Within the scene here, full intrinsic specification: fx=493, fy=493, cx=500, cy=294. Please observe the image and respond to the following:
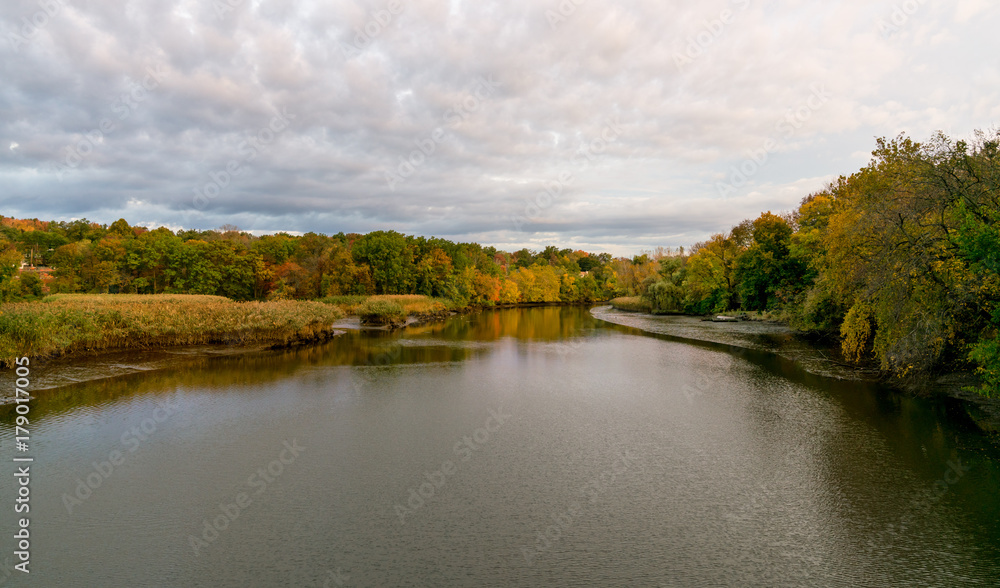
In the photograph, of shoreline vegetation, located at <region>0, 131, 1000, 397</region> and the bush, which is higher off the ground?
shoreline vegetation, located at <region>0, 131, 1000, 397</region>

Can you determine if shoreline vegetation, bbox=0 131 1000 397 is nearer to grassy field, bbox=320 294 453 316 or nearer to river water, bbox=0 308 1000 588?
grassy field, bbox=320 294 453 316

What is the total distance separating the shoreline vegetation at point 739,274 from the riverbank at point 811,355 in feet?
1.49

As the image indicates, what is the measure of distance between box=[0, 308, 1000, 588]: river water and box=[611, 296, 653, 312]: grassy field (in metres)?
44.0

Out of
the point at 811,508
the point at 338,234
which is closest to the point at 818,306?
the point at 811,508

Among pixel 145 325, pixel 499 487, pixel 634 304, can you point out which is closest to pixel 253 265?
pixel 145 325

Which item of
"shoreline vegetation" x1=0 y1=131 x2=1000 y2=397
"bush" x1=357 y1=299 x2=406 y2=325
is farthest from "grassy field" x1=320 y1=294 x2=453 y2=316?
"bush" x1=357 y1=299 x2=406 y2=325

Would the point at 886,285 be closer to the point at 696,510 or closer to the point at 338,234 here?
the point at 696,510

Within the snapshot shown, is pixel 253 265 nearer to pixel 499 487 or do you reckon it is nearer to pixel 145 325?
pixel 145 325

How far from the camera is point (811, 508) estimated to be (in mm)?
7781

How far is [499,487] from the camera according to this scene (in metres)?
8.52

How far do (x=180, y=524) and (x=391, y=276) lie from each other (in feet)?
169

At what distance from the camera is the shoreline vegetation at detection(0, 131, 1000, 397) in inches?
508

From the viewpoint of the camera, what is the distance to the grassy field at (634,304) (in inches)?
2346

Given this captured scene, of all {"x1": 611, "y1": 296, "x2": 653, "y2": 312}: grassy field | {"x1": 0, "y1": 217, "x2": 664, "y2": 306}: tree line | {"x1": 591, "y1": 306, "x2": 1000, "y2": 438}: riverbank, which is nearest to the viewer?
{"x1": 591, "y1": 306, "x2": 1000, "y2": 438}: riverbank
